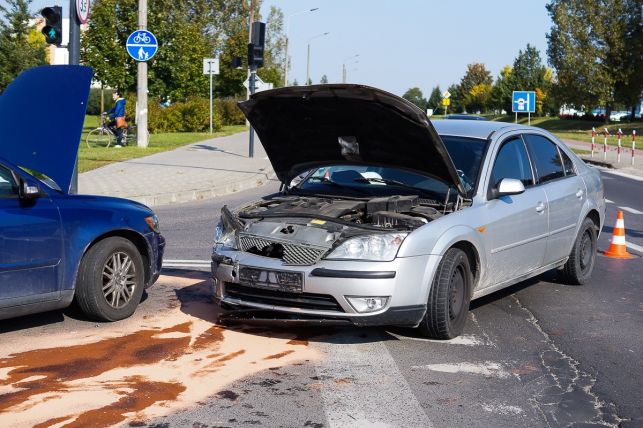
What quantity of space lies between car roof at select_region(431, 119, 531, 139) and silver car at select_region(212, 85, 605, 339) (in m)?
0.02

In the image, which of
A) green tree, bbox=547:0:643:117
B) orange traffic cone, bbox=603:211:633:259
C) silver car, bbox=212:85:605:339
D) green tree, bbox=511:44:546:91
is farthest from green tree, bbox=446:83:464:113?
silver car, bbox=212:85:605:339

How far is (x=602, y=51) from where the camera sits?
222 ft

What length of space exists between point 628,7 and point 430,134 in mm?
67316

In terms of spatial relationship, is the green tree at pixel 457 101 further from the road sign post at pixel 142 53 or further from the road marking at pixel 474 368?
the road marking at pixel 474 368

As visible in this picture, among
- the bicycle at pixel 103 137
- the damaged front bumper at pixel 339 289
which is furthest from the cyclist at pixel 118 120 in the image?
the damaged front bumper at pixel 339 289

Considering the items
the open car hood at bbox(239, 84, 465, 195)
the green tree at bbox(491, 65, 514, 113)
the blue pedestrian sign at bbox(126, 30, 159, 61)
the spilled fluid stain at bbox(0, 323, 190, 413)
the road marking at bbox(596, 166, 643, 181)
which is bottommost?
the spilled fluid stain at bbox(0, 323, 190, 413)

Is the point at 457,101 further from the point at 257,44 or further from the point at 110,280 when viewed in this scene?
the point at 110,280

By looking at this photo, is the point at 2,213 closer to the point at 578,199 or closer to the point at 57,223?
the point at 57,223

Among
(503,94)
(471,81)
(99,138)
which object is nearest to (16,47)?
(99,138)

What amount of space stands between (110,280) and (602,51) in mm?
66635

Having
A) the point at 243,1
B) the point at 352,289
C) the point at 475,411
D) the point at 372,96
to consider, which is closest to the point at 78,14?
the point at 372,96

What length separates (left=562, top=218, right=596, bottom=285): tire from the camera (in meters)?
8.37

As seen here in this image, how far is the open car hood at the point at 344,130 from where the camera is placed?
6.36 meters

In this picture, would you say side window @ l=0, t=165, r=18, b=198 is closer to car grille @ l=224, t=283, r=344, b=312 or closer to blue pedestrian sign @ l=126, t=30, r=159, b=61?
car grille @ l=224, t=283, r=344, b=312
